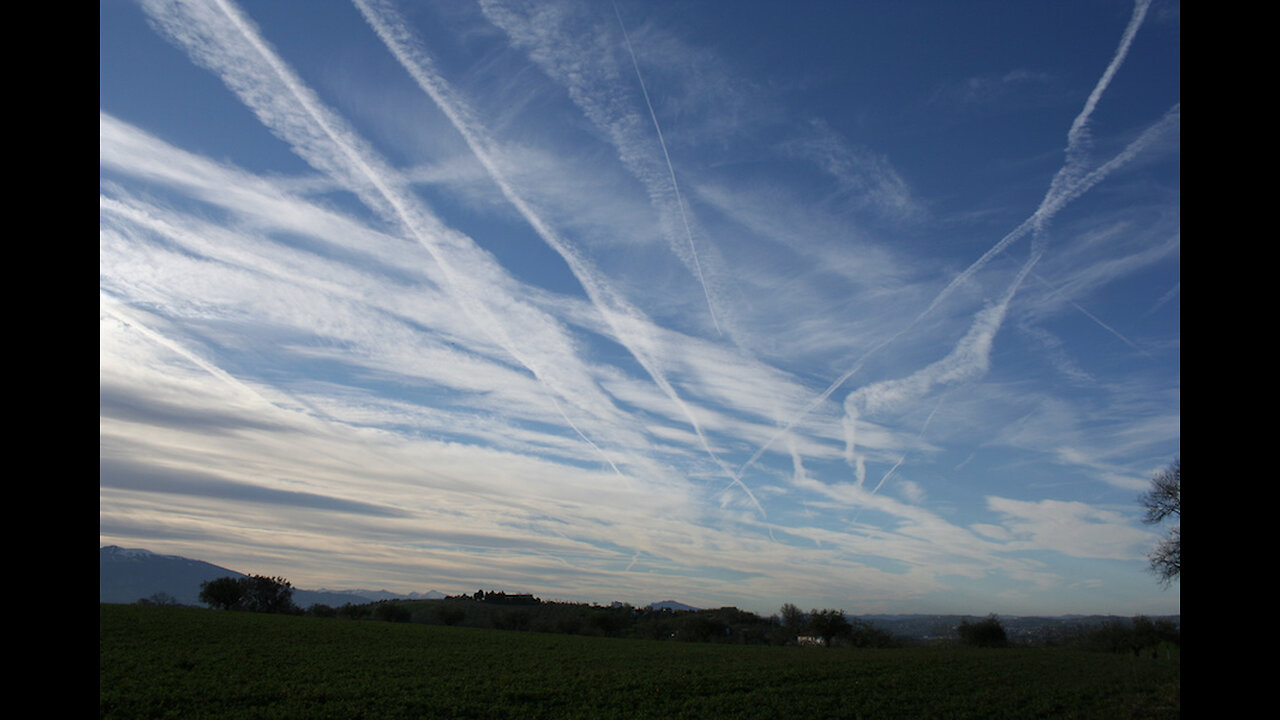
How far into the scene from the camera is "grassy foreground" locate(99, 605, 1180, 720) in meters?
23.8

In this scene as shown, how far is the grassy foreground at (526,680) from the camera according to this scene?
78.2 feet

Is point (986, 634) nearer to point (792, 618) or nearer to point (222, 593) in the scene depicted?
point (792, 618)

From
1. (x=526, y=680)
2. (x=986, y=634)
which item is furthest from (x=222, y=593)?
(x=986, y=634)

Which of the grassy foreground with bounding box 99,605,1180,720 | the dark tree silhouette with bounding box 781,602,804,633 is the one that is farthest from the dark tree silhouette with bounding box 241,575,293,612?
the dark tree silhouette with bounding box 781,602,804,633

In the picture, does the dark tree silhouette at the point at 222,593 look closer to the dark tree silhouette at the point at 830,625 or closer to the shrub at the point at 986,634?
the dark tree silhouette at the point at 830,625

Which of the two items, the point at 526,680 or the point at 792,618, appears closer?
the point at 526,680

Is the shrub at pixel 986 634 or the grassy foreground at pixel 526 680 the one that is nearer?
the grassy foreground at pixel 526 680

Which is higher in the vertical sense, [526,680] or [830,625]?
[526,680]

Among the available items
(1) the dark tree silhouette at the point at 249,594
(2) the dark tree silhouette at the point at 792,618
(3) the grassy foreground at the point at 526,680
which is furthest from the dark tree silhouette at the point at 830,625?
(1) the dark tree silhouette at the point at 249,594

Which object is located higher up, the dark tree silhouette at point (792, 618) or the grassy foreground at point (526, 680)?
the grassy foreground at point (526, 680)

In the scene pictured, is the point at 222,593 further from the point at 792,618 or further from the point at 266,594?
the point at 792,618

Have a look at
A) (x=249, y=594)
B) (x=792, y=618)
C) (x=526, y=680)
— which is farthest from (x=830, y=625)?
(x=249, y=594)

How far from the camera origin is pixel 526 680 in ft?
102

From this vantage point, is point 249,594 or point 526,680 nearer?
point 526,680
